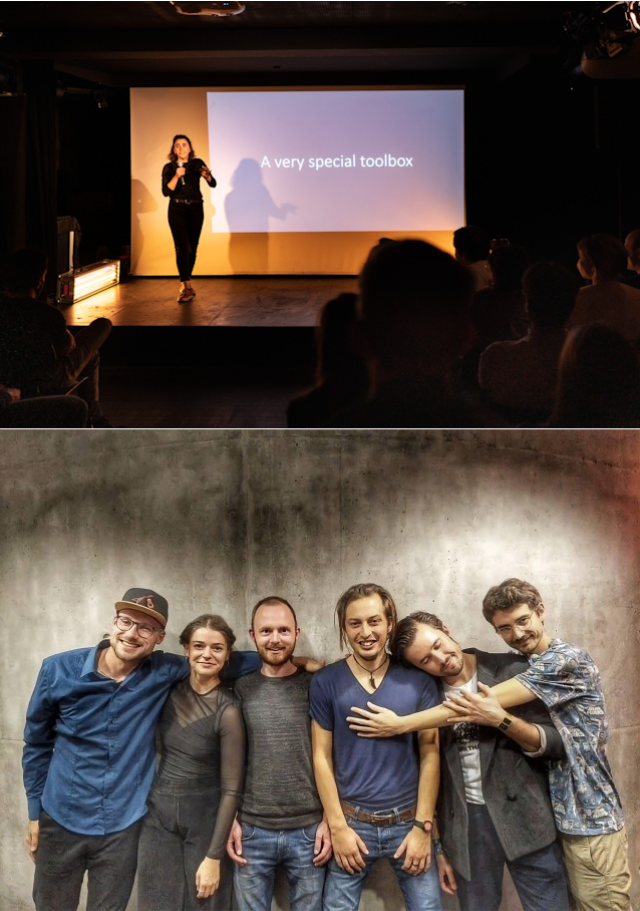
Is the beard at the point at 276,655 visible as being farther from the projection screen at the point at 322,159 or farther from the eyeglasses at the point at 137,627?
the projection screen at the point at 322,159

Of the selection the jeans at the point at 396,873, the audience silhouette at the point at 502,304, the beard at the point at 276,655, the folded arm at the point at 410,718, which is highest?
the audience silhouette at the point at 502,304

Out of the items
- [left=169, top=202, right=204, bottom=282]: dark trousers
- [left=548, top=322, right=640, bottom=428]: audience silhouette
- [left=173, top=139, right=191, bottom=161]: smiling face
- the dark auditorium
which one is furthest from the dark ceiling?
[left=548, top=322, right=640, bottom=428]: audience silhouette

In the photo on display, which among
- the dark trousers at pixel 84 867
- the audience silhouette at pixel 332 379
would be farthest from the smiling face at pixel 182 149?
the dark trousers at pixel 84 867

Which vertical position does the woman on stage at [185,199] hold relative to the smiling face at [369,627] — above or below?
above

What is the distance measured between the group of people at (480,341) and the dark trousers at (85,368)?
88 centimetres

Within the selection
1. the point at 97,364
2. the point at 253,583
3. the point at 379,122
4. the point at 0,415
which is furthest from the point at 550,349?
the point at 0,415

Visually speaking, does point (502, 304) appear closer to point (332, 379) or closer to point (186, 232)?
point (332, 379)

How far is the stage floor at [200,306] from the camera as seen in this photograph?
169 inches

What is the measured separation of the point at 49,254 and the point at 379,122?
1.52 m

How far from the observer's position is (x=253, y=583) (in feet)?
14.0

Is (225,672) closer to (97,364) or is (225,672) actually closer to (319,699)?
(319,699)

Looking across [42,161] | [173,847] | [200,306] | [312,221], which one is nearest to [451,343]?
[312,221]

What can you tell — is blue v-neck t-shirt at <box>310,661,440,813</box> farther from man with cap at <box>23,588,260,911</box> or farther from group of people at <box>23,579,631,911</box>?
man with cap at <box>23,588,260,911</box>

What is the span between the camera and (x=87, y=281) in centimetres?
426
